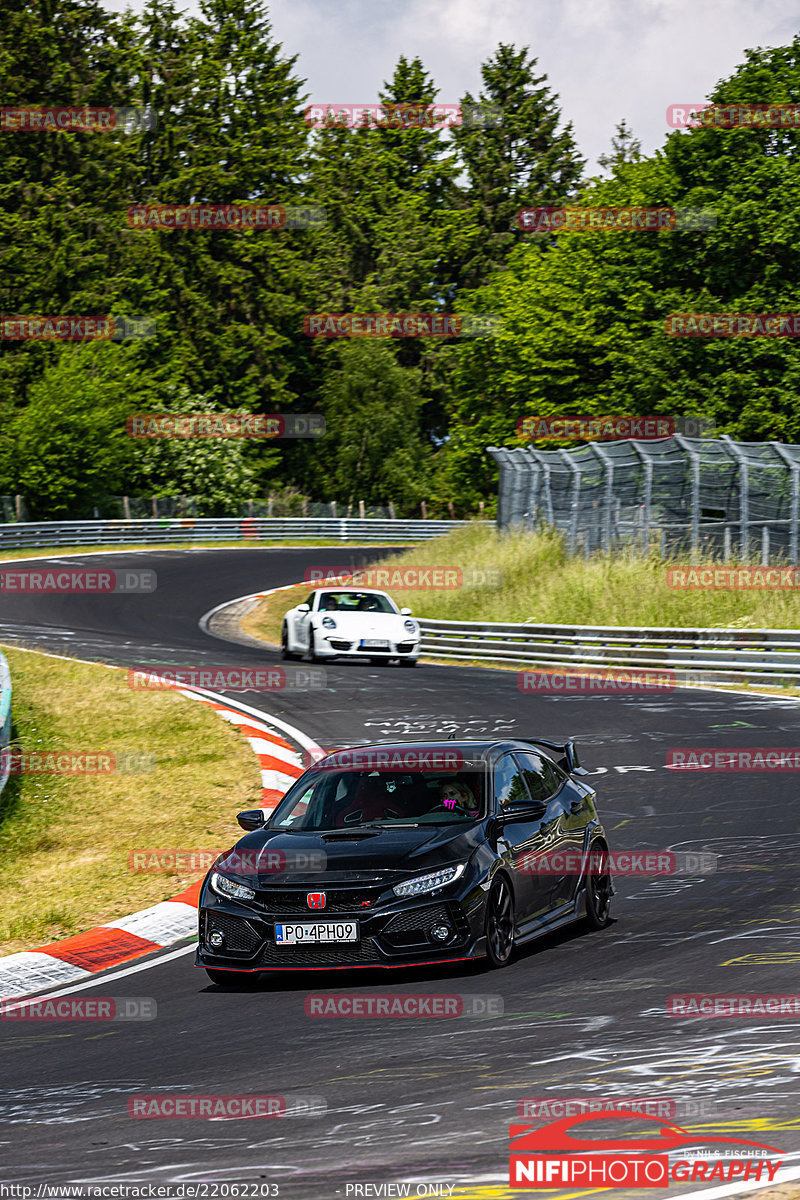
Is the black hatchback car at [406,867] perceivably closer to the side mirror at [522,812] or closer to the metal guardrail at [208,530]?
the side mirror at [522,812]

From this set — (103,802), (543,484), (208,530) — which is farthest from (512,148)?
(103,802)

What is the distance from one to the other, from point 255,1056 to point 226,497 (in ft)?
199

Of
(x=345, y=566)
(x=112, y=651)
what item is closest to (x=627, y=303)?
(x=345, y=566)

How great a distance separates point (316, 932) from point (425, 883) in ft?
2.00

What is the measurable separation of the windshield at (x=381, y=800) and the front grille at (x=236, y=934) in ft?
2.68

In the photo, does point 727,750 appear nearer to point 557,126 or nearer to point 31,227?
point 31,227

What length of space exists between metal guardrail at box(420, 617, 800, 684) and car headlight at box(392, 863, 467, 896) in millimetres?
16540

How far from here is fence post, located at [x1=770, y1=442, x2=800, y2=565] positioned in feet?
90.3

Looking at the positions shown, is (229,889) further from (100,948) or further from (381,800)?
(100,948)

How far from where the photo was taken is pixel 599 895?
9.55m

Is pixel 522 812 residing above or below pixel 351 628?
above

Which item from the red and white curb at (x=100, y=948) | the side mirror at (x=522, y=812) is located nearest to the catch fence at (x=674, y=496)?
the red and white curb at (x=100, y=948)

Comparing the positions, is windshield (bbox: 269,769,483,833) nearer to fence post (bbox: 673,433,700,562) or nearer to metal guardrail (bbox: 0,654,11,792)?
metal guardrail (bbox: 0,654,11,792)

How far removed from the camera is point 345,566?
166ft
